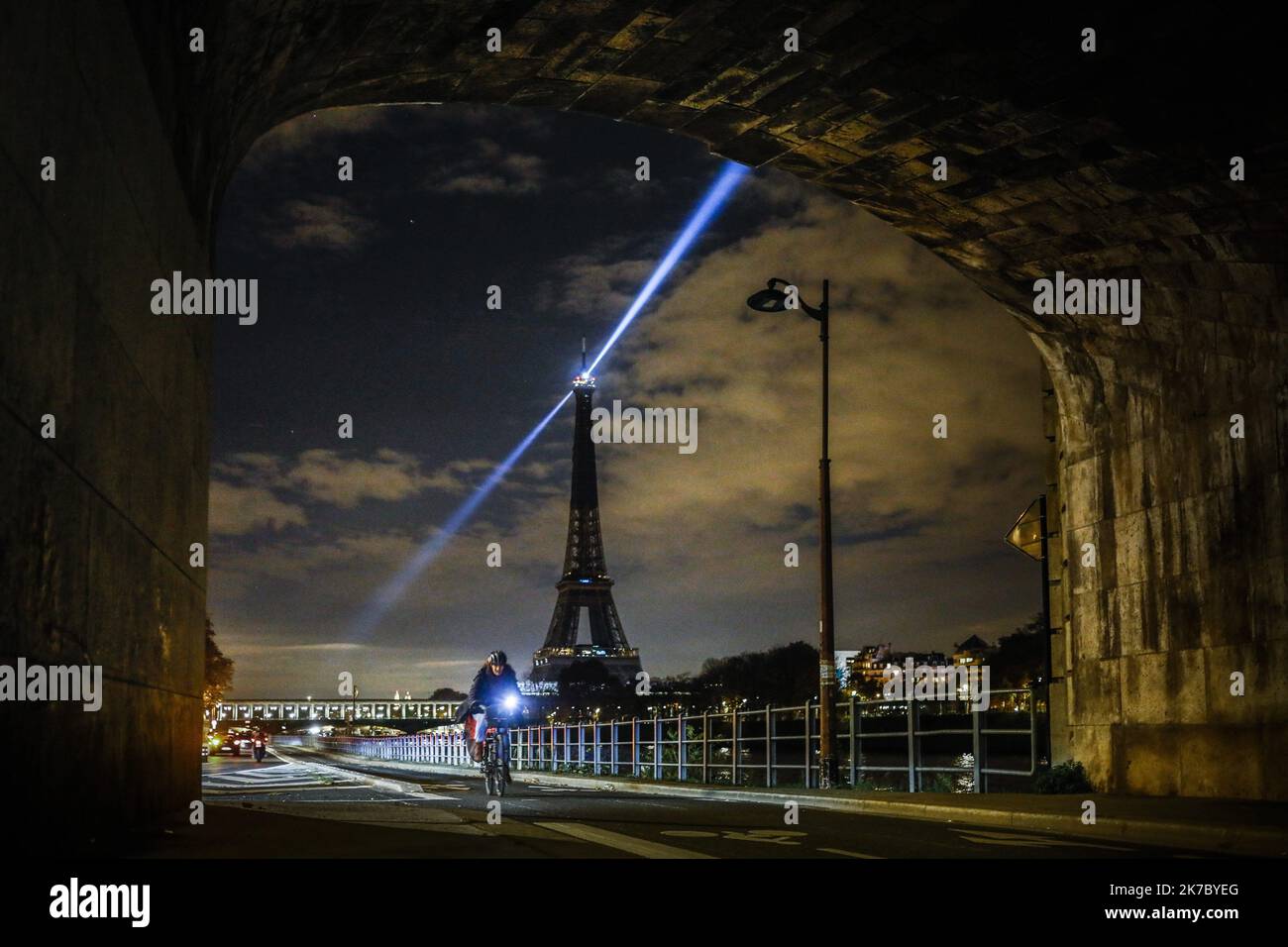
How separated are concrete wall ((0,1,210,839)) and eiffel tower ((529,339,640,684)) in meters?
111

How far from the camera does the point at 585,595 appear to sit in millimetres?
122688

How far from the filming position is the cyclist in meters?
17.5

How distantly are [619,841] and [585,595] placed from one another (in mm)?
113096

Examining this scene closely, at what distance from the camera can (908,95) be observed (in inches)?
563

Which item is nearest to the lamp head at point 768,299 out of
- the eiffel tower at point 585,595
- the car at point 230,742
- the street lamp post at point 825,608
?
the street lamp post at point 825,608

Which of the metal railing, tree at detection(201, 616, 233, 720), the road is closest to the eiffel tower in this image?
tree at detection(201, 616, 233, 720)

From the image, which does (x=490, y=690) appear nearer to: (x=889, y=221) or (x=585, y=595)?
(x=889, y=221)

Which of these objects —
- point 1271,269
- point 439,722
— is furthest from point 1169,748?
point 439,722

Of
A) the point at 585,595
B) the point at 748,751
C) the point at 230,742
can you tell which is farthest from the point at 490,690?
the point at 585,595

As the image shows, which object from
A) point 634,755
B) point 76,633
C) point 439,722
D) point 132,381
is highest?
point 132,381

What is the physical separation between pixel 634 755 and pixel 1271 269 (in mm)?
17353

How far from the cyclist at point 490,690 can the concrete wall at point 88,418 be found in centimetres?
664

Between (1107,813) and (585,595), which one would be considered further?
(585,595)
